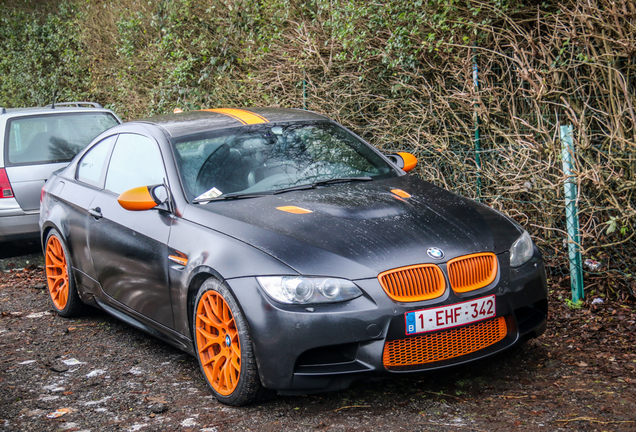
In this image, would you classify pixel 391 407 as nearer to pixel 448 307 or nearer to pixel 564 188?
pixel 448 307

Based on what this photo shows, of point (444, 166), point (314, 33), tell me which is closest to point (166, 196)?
point (444, 166)

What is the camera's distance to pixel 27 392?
406cm

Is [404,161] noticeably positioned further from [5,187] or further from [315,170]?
[5,187]

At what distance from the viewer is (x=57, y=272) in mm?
5730

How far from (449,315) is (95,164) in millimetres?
3237

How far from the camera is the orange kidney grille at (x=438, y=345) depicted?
3.26 meters

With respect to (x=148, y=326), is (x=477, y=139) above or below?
above

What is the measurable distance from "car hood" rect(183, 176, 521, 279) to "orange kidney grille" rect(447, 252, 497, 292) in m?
0.04

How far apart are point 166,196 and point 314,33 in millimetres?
4695

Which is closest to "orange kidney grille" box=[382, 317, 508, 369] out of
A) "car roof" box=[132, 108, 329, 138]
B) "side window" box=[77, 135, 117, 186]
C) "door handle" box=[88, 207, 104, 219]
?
"car roof" box=[132, 108, 329, 138]

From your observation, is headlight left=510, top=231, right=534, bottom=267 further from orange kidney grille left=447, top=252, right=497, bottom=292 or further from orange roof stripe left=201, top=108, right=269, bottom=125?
orange roof stripe left=201, top=108, right=269, bottom=125

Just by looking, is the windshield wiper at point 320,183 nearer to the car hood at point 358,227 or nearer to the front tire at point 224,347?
the car hood at point 358,227

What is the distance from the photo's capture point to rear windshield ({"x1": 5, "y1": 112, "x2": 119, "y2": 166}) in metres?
7.60

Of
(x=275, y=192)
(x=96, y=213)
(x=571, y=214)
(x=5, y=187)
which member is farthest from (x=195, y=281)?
(x=5, y=187)
